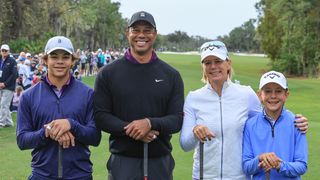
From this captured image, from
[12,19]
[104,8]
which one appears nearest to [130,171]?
[12,19]

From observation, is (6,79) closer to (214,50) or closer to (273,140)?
(214,50)

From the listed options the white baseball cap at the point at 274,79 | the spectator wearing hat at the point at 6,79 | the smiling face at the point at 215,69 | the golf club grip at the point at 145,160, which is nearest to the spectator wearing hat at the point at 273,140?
the white baseball cap at the point at 274,79

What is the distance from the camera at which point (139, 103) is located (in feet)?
13.6

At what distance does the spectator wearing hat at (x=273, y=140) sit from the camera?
13.1 ft

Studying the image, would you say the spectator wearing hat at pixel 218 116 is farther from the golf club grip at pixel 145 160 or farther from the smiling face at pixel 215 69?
the golf club grip at pixel 145 160

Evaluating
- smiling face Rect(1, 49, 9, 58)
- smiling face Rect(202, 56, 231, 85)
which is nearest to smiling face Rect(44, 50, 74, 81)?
smiling face Rect(202, 56, 231, 85)

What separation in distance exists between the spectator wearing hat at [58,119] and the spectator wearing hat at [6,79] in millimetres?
9954

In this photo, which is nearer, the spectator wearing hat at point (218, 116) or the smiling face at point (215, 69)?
the spectator wearing hat at point (218, 116)

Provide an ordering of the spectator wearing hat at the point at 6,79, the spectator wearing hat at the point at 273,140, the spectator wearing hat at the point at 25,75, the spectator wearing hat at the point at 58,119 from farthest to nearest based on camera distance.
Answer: the spectator wearing hat at the point at 25,75, the spectator wearing hat at the point at 6,79, the spectator wearing hat at the point at 58,119, the spectator wearing hat at the point at 273,140

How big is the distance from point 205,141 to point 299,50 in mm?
54392

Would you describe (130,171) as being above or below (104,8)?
below

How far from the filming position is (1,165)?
9.17 metres

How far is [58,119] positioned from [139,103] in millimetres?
645

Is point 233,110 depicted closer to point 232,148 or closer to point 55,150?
point 232,148
